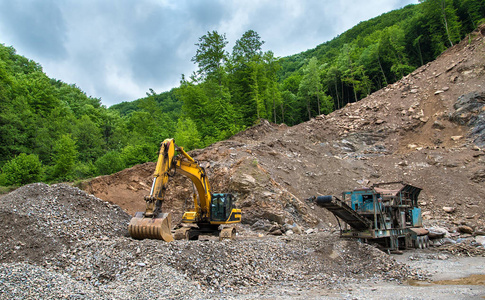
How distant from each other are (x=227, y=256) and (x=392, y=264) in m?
4.49

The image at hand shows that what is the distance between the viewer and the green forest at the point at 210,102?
2573cm

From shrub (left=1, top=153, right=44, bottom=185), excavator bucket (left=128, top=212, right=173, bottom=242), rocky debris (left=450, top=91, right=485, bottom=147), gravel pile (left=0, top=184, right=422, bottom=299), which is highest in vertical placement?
rocky debris (left=450, top=91, right=485, bottom=147)

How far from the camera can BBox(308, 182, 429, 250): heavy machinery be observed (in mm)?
9686

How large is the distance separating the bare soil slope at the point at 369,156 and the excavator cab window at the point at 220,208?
4.24 m

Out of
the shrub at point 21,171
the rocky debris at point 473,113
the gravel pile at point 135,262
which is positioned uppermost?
the rocky debris at point 473,113

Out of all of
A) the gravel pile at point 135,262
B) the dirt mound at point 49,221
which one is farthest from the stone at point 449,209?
the dirt mound at point 49,221

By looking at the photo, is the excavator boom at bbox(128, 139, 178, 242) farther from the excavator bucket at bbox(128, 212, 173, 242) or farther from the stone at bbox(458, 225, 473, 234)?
the stone at bbox(458, 225, 473, 234)

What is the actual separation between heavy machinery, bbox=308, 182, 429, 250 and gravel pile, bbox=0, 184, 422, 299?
1240 mm

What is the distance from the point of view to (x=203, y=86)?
31062mm

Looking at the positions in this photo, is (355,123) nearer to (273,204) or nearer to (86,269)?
(273,204)

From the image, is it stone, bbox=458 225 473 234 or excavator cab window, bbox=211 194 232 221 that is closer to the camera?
excavator cab window, bbox=211 194 232 221

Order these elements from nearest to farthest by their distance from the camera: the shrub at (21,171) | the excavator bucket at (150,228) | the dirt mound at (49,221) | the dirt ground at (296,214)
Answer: the dirt ground at (296,214) → the dirt mound at (49,221) → the excavator bucket at (150,228) → the shrub at (21,171)

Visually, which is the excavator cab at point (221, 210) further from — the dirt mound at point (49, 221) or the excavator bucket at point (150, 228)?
the dirt mound at point (49, 221)

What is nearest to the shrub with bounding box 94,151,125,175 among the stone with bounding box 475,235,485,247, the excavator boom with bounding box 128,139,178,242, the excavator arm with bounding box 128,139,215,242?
the excavator arm with bounding box 128,139,215,242
